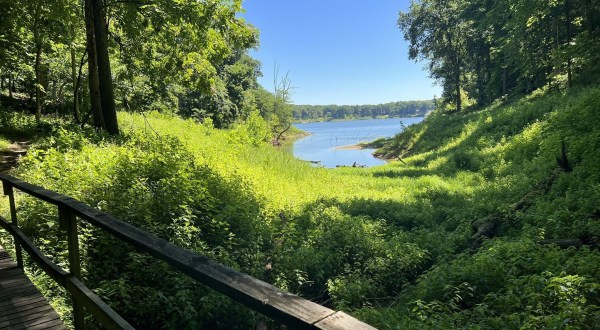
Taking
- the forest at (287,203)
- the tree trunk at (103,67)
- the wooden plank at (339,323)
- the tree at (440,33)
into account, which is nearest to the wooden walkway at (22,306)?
the forest at (287,203)

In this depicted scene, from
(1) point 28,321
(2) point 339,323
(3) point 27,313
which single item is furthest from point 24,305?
(2) point 339,323

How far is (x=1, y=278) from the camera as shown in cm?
417

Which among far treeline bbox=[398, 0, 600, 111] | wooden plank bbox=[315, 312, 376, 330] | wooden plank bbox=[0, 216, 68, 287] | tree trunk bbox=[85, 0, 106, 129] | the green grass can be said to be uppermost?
far treeline bbox=[398, 0, 600, 111]

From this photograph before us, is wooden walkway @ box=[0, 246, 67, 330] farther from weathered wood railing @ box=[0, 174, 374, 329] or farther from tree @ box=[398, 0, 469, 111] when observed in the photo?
tree @ box=[398, 0, 469, 111]

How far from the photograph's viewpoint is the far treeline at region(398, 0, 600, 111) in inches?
840

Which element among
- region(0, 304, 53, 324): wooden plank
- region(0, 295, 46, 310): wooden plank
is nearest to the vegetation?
region(0, 295, 46, 310): wooden plank

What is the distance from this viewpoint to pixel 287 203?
11562 millimetres

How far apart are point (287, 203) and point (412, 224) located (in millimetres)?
3729

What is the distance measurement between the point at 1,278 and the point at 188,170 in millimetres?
5279

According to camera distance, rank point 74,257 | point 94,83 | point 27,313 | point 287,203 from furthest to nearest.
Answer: point 94,83
point 287,203
point 27,313
point 74,257

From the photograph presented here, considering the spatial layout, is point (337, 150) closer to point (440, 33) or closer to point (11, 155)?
point (440, 33)

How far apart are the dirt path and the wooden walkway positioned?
7.06m

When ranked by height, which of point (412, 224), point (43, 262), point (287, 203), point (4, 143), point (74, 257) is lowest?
point (412, 224)

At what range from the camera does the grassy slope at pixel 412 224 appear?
491cm
